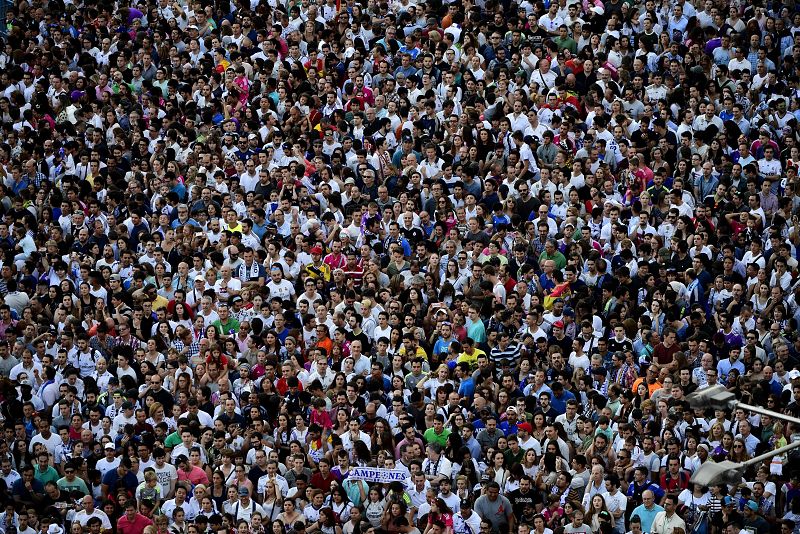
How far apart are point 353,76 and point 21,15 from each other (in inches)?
285

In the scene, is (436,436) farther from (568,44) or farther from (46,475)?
(568,44)

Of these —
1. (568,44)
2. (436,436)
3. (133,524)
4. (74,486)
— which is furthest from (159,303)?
(568,44)

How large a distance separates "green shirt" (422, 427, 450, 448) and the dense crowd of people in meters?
0.06

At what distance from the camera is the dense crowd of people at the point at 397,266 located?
21.0 meters

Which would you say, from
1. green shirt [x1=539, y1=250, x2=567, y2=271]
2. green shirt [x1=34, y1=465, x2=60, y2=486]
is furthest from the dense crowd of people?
green shirt [x1=539, y1=250, x2=567, y2=271]

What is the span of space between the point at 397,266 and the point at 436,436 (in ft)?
12.1

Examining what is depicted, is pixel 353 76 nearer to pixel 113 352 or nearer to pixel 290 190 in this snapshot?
pixel 290 190

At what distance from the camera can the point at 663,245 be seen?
24219 millimetres

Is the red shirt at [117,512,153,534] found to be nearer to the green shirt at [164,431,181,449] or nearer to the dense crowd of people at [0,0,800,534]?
the dense crowd of people at [0,0,800,534]

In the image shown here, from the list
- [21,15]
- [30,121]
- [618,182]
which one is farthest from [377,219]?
[21,15]

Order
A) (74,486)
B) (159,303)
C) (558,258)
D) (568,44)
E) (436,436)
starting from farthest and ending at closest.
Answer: (568,44) → (159,303) → (558,258) → (74,486) → (436,436)

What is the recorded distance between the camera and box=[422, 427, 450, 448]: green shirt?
21484mm

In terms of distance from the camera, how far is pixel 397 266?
24484 millimetres

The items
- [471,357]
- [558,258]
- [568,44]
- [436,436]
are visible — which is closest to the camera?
[436,436]
